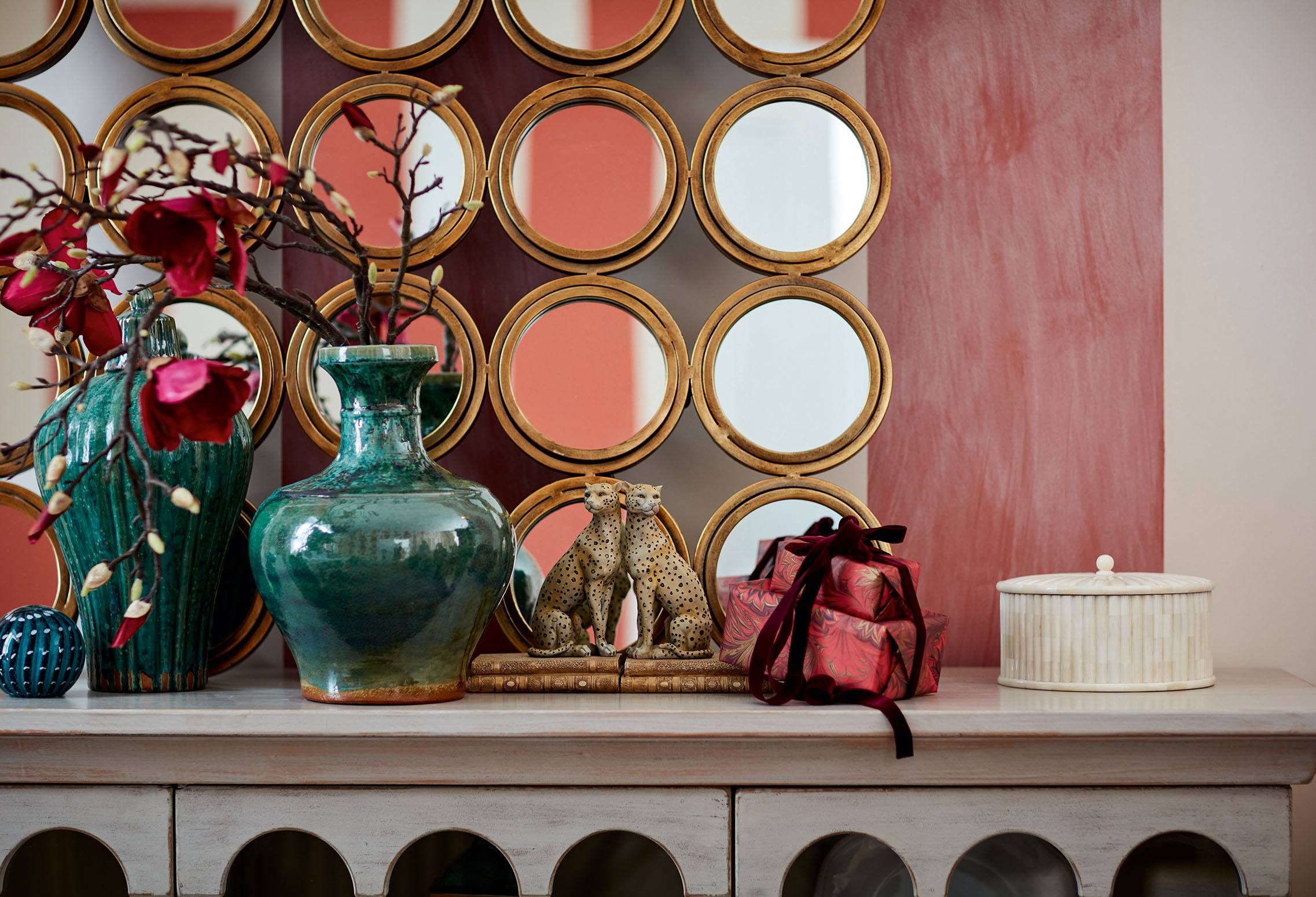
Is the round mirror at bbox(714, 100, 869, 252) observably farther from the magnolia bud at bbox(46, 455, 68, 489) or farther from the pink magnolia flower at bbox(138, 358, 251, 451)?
the magnolia bud at bbox(46, 455, 68, 489)

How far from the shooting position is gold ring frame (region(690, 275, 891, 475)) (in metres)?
1.17

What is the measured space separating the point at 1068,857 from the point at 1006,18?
911 mm

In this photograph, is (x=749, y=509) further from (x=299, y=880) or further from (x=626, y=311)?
(x=299, y=880)

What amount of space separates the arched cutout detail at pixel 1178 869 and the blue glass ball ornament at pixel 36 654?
1034 mm

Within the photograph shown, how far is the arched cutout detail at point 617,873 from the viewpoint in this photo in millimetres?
1165

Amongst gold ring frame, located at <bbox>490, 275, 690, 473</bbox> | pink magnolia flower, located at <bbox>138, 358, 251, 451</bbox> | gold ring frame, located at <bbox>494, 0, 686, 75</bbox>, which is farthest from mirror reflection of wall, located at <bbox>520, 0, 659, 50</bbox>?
pink magnolia flower, located at <bbox>138, 358, 251, 451</bbox>

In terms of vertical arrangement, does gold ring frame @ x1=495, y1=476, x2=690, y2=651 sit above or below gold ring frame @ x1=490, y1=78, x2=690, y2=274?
below

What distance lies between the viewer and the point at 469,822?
0.92 meters

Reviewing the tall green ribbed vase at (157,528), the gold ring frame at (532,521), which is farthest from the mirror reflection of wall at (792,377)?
the tall green ribbed vase at (157,528)

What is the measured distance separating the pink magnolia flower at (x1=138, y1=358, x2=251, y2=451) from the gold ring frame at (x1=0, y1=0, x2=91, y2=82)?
698 mm

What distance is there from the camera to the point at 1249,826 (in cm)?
90

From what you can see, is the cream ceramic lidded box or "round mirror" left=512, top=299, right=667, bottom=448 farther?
"round mirror" left=512, top=299, right=667, bottom=448

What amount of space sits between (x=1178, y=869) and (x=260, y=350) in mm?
1129

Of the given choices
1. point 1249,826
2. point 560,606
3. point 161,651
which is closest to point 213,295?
point 161,651
